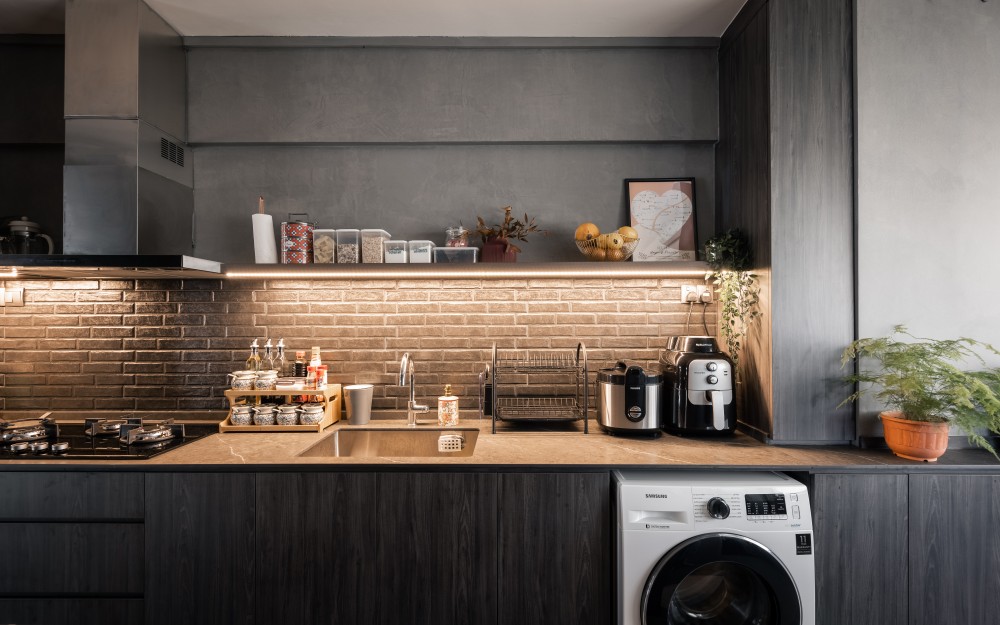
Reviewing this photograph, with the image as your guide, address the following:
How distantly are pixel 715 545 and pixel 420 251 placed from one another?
67.7 inches

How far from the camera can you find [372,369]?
2.67 m

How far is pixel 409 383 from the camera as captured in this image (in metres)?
2.58

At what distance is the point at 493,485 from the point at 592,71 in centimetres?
209

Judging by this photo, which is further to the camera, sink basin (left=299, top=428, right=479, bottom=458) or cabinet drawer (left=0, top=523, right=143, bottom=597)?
sink basin (left=299, top=428, right=479, bottom=458)

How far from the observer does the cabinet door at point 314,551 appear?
6.14ft

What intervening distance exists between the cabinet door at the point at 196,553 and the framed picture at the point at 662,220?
216 cm

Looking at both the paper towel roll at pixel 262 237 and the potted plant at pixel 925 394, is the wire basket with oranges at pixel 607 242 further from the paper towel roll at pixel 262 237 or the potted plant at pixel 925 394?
the paper towel roll at pixel 262 237

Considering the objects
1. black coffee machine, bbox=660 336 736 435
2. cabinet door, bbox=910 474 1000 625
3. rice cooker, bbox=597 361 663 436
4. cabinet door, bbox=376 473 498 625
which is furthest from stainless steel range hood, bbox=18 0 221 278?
cabinet door, bbox=910 474 1000 625

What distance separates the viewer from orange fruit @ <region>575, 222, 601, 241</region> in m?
2.43

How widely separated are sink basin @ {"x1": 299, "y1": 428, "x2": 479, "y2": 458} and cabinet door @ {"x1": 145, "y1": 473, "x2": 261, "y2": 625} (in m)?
0.61

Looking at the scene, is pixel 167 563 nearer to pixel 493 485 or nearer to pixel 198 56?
pixel 493 485

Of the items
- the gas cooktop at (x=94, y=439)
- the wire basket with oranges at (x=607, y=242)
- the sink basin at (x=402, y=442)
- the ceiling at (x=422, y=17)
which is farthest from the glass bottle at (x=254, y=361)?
the wire basket with oranges at (x=607, y=242)

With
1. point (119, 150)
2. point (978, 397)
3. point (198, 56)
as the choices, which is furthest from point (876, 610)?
point (198, 56)

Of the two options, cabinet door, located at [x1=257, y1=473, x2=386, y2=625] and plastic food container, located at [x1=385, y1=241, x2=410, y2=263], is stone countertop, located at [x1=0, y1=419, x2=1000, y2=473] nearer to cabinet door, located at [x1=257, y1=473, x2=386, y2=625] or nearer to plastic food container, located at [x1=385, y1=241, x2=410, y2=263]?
cabinet door, located at [x1=257, y1=473, x2=386, y2=625]
